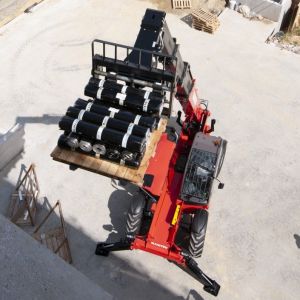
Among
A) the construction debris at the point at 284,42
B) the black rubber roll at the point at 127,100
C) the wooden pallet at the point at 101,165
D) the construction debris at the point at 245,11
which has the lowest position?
the wooden pallet at the point at 101,165

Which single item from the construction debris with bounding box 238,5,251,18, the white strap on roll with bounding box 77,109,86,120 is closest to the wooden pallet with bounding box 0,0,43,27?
the construction debris with bounding box 238,5,251,18

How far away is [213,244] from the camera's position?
1402 cm

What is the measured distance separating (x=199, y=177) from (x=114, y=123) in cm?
365

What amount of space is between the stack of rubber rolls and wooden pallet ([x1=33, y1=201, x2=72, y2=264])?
4015 millimetres

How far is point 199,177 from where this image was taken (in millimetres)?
12992

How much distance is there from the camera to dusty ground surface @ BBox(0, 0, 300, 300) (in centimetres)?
1324

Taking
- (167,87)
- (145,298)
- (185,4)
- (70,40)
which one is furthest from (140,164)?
(185,4)

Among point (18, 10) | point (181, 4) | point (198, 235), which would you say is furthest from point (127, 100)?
point (18, 10)

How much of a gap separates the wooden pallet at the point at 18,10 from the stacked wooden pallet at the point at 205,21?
374 inches

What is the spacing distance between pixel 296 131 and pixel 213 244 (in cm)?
715

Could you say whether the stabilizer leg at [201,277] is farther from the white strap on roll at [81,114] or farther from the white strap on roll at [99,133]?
the white strap on roll at [81,114]

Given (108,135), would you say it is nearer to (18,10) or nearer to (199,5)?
(18,10)

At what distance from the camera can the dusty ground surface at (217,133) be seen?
1324 centimetres

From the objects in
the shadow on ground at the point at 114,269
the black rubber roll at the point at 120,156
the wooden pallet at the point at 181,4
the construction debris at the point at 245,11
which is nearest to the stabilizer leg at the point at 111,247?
the shadow on ground at the point at 114,269
